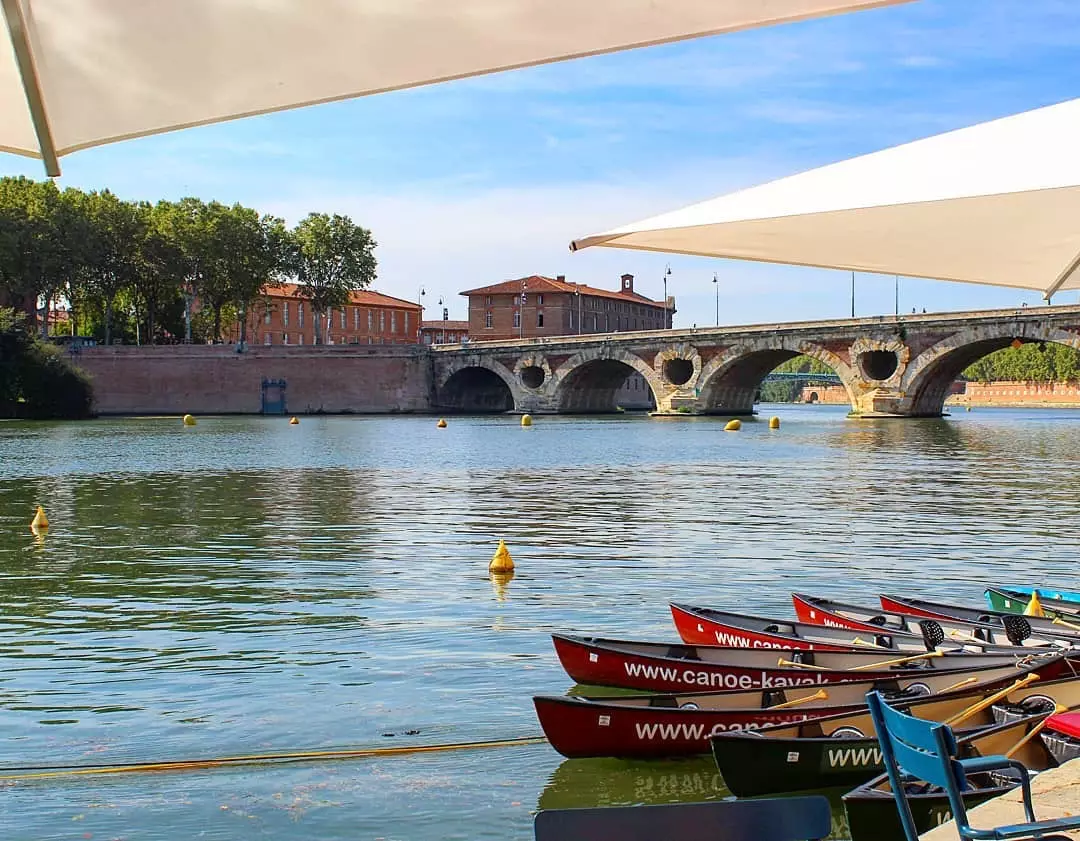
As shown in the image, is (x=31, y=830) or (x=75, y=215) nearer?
(x=31, y=830)

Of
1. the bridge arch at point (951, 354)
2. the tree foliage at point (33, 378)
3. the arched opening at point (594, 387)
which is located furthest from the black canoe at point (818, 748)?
the arched opening at point (594, 387)

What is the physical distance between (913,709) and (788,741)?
32.1 inches

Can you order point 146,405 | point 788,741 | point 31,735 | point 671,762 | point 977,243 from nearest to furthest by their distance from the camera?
1. point 977,243
2. point 788,741
3. point 671,762
4. point 31,735
5. point 146,405

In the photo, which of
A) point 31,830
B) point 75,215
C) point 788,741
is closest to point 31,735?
point 31,830

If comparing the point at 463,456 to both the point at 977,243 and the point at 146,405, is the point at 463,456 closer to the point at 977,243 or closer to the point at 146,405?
the point at 977,243

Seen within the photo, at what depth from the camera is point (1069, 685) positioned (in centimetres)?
809

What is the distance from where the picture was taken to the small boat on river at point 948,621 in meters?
9.80

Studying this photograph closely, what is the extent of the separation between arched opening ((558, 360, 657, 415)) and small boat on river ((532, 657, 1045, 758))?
81.9 m

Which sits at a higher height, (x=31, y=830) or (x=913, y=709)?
(x=913, y=709)

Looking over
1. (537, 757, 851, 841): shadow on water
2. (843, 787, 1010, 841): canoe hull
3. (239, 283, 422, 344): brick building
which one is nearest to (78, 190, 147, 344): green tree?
(239, 283, 422, 344): brick building

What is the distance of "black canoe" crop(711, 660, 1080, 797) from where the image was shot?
7602 mm

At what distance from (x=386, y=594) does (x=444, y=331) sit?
465 feet

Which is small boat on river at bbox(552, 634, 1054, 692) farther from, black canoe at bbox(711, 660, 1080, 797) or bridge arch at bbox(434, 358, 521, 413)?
bridge arch at bbox(434, 358, 521, 413)

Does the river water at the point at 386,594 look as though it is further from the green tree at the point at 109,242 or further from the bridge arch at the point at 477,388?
the bridge arch at the point at 477,388
